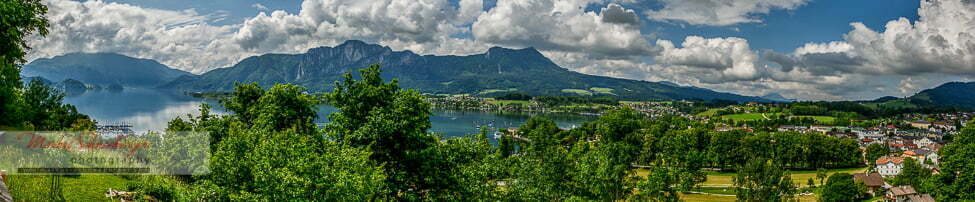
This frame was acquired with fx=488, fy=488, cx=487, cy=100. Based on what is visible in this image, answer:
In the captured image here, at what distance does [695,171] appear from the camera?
216 feet

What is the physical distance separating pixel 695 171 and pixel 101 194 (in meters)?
65.1

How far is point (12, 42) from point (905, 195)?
72.9 metres

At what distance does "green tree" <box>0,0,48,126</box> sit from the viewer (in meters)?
12.1

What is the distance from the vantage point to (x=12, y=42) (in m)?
12.8

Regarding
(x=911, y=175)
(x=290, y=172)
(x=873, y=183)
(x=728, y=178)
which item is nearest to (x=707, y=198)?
(x=728, y=178)

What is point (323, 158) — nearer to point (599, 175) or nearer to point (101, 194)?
point (101, 194)

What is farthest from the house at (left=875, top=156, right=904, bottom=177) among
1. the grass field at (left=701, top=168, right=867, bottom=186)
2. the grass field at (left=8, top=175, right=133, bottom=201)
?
the grass field at (left=8, top=175, right=133, bottom=201)

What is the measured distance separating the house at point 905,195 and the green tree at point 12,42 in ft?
225

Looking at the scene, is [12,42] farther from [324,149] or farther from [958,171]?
[958,171]

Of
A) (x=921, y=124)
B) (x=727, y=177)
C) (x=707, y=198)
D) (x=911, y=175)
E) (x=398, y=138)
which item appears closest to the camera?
(x=398, y=138)

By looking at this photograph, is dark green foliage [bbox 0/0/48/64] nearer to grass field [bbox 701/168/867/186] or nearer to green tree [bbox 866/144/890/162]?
grass field [bbox 701/168/867/186]

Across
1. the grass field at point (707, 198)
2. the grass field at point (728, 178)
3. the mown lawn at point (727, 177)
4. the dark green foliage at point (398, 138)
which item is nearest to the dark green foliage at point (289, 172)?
the dark green foliage at point (398, 138)

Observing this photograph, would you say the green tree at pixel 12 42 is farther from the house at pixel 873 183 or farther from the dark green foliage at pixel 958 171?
the house at pixel 873 183

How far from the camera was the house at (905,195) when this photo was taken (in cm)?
5046
